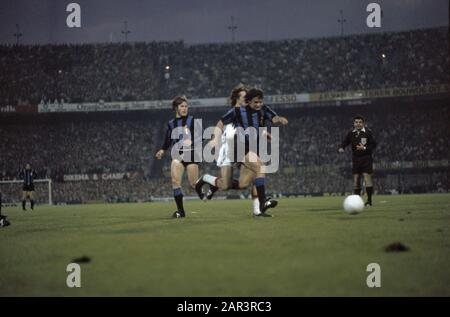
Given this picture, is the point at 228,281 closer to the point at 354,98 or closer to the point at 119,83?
the point at 354,98

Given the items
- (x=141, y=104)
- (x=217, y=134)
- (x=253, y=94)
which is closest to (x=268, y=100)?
(x=141, y=104)

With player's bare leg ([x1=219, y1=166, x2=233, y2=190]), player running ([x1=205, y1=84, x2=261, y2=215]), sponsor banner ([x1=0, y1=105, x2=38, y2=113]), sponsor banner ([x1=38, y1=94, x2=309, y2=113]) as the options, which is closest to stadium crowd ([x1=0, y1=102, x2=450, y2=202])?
sponsor banner ([x1=38, y1=94, x2=309, y2=113])

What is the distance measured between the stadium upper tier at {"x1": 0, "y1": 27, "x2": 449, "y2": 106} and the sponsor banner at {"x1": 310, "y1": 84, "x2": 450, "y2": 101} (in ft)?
4.31

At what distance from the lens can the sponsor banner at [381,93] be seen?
146ft

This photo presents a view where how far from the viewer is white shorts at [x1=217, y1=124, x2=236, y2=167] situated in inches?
477

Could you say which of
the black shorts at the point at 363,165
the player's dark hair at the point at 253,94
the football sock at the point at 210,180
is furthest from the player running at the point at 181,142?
the black shorts at the point at 363,165

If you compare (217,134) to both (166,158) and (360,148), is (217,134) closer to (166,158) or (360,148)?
(360,148)

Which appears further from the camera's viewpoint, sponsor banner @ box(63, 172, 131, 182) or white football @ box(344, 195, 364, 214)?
sponsor banner @ box(63, 172, 131, 182)

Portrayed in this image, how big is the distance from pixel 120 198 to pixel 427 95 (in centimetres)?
2469

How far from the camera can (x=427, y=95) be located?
45.0 m

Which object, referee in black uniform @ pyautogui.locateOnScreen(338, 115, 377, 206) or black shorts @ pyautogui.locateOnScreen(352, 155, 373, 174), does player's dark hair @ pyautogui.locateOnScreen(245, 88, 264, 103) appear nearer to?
referee in black uniform @ pyautogui.locateOnScreen(338, 115, 377, 206)

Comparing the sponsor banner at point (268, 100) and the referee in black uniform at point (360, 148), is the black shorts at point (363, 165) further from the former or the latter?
the sponsor banner at point (268, 100)

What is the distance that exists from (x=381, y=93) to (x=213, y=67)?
14.8 metres
